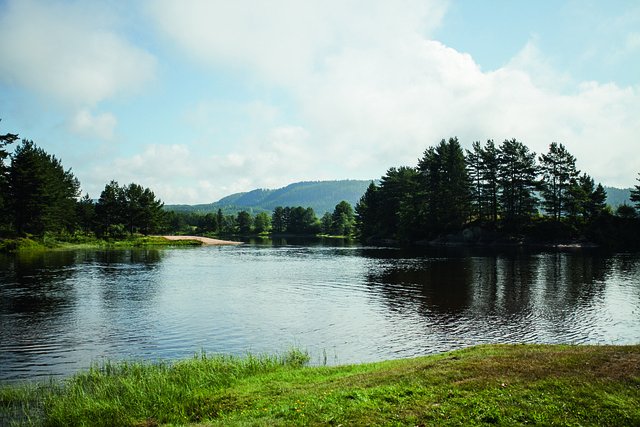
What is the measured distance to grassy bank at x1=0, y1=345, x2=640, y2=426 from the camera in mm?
7621

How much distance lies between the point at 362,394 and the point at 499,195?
91.8 meters

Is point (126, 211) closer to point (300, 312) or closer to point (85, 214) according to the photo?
point (85, 214)

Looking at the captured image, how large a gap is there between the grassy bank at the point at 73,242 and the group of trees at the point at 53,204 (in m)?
2.74

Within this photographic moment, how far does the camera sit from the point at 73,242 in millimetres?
79188

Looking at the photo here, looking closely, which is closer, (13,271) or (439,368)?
(439,368)

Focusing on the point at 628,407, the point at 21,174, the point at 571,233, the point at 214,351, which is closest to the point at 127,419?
the point at 214,351

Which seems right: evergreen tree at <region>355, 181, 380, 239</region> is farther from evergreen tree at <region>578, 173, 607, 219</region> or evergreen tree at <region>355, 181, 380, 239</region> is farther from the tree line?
evergreen tree at <region>578, 173, 607, 219</region>

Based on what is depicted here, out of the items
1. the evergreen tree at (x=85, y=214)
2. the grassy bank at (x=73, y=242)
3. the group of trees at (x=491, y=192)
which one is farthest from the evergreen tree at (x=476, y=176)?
the evergreen tree at (x=85, y=214)

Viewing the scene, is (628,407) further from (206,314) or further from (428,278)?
(428,278)

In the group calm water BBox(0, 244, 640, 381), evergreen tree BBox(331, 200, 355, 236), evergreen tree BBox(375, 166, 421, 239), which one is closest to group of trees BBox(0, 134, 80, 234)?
calm water BBox(0, 244, 640, 381)

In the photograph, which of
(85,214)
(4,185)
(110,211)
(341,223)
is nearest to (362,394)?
(4,185)

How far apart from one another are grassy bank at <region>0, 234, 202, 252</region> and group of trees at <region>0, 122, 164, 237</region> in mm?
2735

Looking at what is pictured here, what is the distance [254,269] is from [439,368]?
3777 cm

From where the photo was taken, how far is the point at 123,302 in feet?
86.0
